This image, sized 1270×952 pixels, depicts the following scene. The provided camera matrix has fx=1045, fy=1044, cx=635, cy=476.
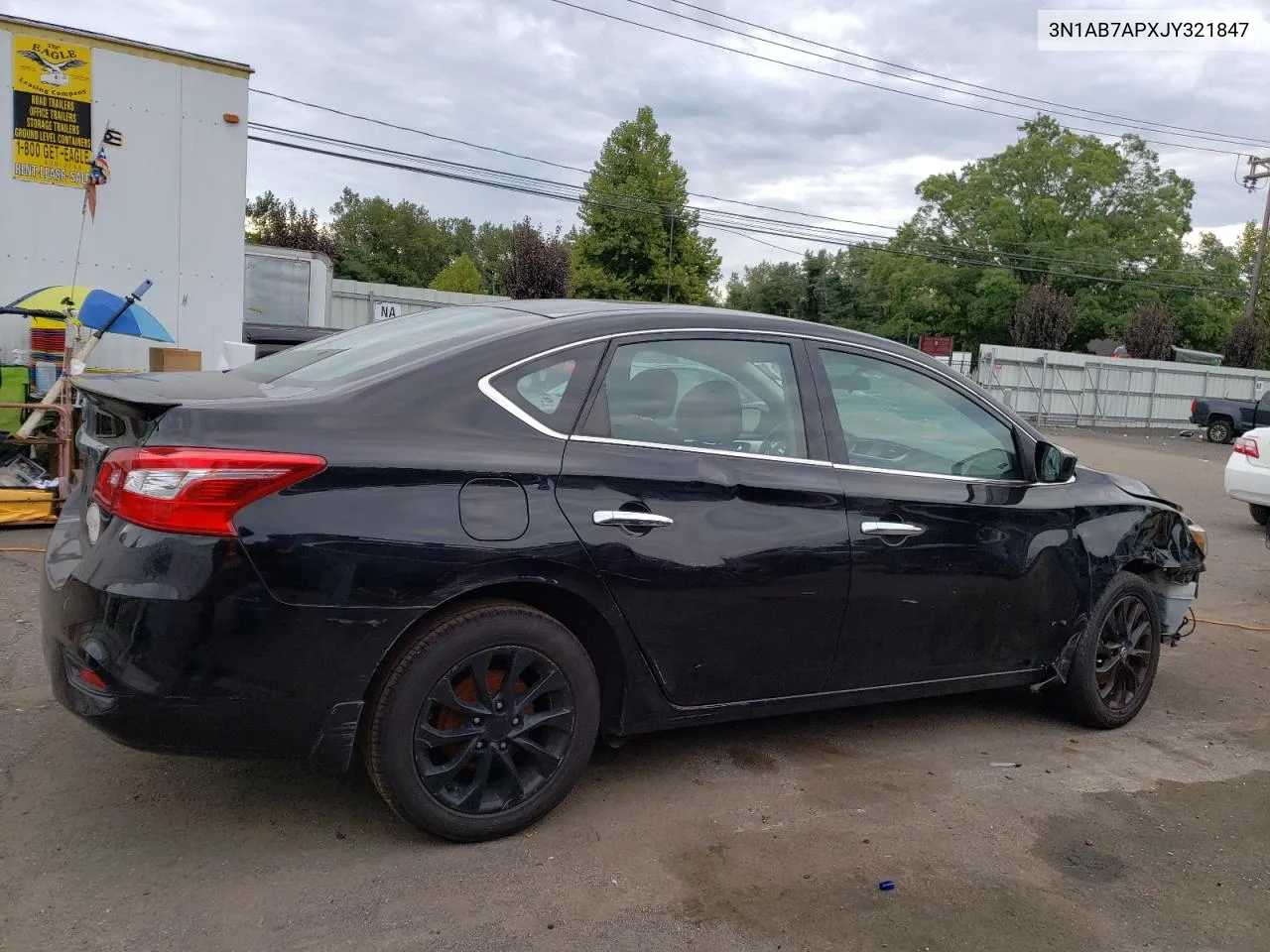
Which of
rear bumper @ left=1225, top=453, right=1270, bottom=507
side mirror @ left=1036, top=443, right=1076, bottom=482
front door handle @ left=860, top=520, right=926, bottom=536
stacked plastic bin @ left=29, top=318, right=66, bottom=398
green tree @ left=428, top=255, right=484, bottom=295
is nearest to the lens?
front door handle @ left=860, top=520, right=926, bottom=536

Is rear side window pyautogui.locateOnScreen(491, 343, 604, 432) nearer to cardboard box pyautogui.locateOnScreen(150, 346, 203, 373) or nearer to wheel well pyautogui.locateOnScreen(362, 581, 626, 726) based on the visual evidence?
wheel well pyautogui.locateOnScreen(362, 581, 626, 726)

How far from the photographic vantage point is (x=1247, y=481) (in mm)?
10508

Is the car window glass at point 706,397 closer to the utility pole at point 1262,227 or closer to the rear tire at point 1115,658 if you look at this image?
the rear tire at point 1115,658

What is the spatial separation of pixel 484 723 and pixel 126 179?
779 centimetres

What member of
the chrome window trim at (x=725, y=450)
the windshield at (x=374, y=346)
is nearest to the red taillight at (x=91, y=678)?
the windshield at (x=374, y=346)

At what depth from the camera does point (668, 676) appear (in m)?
3.44

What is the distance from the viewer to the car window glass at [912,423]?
3.89 metres

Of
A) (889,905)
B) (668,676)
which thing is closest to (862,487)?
(668,676)

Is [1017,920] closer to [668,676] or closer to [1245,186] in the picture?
[668,676]

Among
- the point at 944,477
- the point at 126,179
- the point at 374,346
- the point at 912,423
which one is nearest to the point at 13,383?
the point at 126,179

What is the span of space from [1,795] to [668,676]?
2.21m

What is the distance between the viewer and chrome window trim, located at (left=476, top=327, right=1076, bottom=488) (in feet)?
10.5

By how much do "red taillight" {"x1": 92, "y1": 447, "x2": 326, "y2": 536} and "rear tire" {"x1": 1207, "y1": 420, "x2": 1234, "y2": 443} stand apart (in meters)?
31.4

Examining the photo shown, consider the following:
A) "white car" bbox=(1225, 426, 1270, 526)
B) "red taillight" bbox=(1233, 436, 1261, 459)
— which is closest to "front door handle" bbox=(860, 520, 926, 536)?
"white car" bbox=(1225, 426, 1270, 526)
